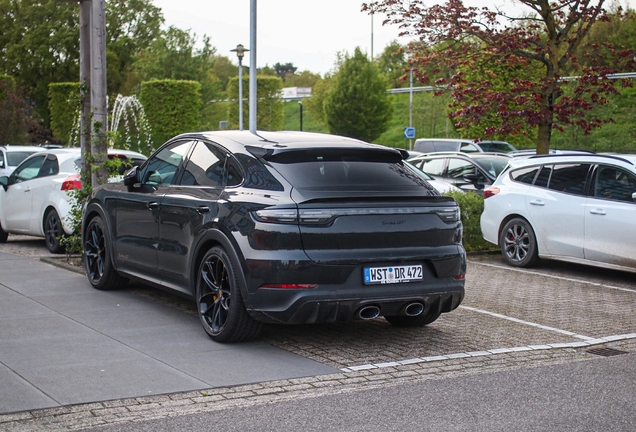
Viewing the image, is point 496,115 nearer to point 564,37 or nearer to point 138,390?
point 564,37

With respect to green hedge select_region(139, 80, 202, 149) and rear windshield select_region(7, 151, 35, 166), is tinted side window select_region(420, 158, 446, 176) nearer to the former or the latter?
rear windshield select_region(7, 151, 35, 166)

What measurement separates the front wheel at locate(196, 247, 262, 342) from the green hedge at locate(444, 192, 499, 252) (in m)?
7.89

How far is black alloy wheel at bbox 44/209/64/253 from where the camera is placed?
13117 mm

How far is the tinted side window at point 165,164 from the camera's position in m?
8.32

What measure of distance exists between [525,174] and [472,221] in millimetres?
1874

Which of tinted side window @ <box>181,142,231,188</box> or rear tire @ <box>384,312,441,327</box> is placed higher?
tinted side window @ <box>181,142,231,188</box>

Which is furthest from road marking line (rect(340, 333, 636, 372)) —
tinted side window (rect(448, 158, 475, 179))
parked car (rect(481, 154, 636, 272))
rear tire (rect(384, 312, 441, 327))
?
tinted side window (rect(448, 158, 475, 179))

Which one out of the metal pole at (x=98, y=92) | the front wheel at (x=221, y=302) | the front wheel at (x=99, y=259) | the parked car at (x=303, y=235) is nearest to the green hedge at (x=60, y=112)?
the metal pole at (x=98, y=92)

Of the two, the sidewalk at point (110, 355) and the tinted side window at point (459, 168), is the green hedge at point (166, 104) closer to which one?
the tinted side window at point (459, 168)

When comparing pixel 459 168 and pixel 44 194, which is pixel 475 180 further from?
pixel 44 194

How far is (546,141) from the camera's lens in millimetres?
18656

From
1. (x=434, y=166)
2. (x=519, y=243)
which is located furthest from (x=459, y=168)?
(x=519, y=243)

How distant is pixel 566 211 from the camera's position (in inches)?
467

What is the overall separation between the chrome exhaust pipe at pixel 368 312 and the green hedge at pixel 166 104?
4881 cm
